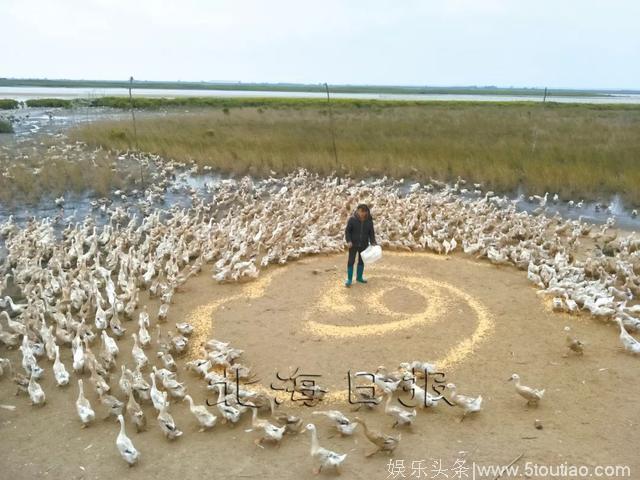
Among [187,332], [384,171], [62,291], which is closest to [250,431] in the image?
[187,332]

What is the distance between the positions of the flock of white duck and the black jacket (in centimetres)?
247

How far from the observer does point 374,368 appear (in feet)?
27.1

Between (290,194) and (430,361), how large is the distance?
12.1 m

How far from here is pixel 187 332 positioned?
942cm

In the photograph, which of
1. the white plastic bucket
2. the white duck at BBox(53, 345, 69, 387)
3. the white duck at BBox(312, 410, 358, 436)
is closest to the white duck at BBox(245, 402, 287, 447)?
the white duck at BBox(312, 410, 358, 436)

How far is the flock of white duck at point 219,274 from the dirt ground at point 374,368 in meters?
0.23

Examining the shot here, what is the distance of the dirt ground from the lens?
6.25 meters

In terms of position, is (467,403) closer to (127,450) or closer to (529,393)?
(529,393)

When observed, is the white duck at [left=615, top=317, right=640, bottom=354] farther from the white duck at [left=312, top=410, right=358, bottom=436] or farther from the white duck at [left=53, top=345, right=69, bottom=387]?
the white duck at [left=53, top=345, right=69, bottom=387]

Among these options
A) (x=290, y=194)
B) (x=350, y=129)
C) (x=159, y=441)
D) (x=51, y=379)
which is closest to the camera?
(x=159, y=441)

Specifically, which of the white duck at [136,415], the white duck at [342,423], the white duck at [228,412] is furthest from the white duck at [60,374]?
the white duck at [342,423]

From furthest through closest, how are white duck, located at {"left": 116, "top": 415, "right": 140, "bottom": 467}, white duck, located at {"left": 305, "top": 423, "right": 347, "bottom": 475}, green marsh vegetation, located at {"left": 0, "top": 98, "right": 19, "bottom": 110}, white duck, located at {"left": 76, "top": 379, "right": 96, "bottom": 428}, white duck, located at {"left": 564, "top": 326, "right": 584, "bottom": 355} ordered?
1. green marsh vegetation, located at {"left": 0, "top": 98, "right": 19, "bottom": 110}
2. white duck, located at {"left": 564, "top": 326, "right": 584, "bottom": 355}
3. white duck, located at {"left": 76, "top": 379, "right": 96, "bottom": 428}
4. white duck, located at {"left": 116, "top": 415, "right": 140, "bottom": 467}
5. white duck, located at {"left": 305, "top": 423, "right": 347, "bottom": 475}

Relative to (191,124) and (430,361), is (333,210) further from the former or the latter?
(191,124)

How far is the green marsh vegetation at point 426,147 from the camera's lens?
21156 millimetres
